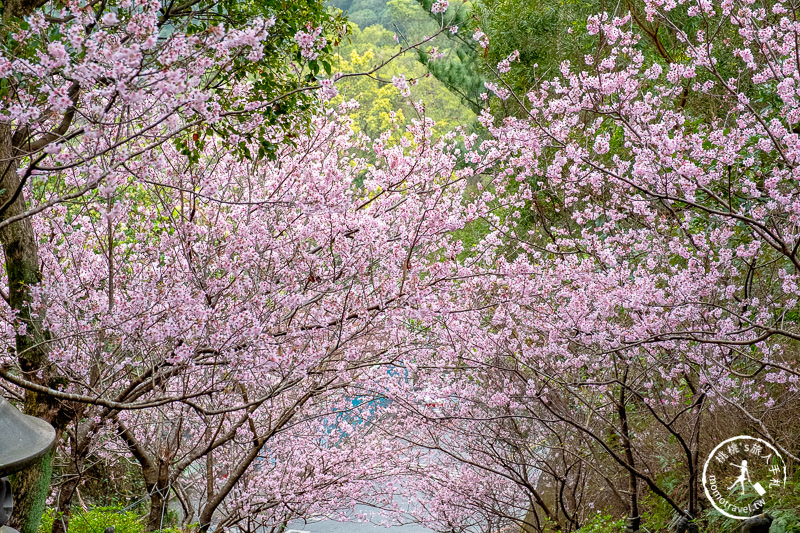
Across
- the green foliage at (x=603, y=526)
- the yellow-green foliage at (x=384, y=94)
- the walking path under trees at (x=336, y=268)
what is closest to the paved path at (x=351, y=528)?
the walking path under trees at (x=336, y=268)

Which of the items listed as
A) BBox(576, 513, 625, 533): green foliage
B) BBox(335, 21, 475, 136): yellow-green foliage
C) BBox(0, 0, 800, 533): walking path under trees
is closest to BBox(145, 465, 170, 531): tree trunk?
BBox(0, 0, 800, 533): walking path under trees

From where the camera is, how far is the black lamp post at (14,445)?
2391 mm

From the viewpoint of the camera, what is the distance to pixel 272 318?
5.07 metres

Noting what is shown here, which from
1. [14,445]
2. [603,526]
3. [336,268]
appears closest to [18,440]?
[14,445]

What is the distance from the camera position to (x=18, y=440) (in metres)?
2.49

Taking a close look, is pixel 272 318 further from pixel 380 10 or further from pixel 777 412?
pixel 380 10

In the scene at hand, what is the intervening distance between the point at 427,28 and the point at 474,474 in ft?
90.7

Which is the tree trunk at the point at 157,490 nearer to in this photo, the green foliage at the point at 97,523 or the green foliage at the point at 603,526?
the green foliage at the point at 97,523

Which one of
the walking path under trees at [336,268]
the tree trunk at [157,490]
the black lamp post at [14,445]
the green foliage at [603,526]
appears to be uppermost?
the walking path under trees at [336,268]

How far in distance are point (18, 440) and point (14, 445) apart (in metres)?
0.03

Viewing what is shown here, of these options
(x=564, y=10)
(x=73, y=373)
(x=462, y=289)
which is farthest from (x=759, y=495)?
(x=564, y=10)

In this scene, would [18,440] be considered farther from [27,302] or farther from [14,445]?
[27,302]

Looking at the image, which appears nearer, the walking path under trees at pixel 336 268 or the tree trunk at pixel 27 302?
the walking path under trees at pixel 336 268

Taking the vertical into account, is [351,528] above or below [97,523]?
below
